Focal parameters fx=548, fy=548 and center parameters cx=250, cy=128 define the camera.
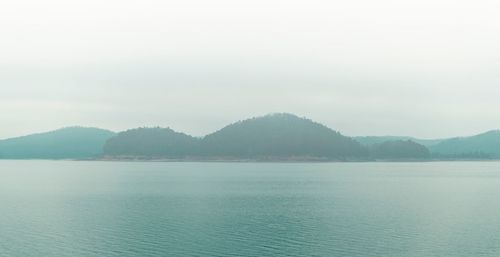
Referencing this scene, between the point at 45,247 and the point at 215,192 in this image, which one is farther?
the point at 215,192

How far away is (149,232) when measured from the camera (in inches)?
2479

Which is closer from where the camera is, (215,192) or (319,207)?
(319,207)

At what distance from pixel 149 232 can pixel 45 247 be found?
12038mm

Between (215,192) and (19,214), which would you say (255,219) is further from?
(215,192)

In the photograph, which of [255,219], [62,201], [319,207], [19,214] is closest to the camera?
[255,219]

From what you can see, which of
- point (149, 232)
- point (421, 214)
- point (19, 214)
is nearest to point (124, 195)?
point (19, 214)

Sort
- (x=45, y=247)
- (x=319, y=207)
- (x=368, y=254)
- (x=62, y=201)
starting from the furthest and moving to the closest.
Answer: (x=62, y=201) < (x=319, y=207) < (x=45, y=247) < (x=368, y=254)

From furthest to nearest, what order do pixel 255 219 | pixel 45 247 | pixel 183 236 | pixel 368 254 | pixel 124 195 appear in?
pixel 124 195 < pixel 255 219 < pixel 183 236 < pixel 45 247 < pixel 368 254

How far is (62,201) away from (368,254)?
67041 millimetres

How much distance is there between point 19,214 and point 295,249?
149ft

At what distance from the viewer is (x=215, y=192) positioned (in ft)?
390

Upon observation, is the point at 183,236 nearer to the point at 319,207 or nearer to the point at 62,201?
the point at 319,207

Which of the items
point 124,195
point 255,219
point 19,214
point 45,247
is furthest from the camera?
point 124,195

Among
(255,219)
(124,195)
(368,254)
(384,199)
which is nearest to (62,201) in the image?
(124,195)
